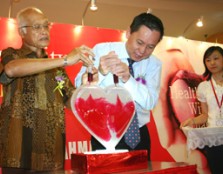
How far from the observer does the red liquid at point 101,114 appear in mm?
1114

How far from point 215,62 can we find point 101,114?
6.01 feet

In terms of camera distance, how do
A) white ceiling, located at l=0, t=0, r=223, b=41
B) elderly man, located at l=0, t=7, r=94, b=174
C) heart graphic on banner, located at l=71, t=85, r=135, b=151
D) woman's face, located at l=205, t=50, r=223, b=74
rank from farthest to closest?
white ceiling, located at l=0, t=0, r=223, b=41
woman's face, located at l=205, t=50, r=223, b=74
elderly man, located at l=0, t=7, r=94, b=174
heart graphic on banner, located at l=71, t=85, r=135, b=151

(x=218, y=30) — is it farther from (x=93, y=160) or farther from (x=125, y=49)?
(x=93, y=160)

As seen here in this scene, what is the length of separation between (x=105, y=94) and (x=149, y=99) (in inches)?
15.7

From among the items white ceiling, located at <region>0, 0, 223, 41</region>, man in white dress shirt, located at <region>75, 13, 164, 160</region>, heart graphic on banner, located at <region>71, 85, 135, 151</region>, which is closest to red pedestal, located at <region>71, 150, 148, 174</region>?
heart graphic on banner, located at <region>71, 85, 135, 151</region>

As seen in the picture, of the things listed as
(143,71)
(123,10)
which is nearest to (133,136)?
(143,71)

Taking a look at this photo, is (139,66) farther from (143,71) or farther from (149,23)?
(149,23)

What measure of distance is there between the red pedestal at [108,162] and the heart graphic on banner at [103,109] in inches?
3.8

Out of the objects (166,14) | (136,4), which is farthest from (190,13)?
(136,4)

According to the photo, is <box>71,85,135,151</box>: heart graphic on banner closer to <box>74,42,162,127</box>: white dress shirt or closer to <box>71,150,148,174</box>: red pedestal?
<box>71,150,148,174</box>: red pedestal

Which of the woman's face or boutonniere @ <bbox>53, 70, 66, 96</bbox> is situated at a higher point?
the woman's face

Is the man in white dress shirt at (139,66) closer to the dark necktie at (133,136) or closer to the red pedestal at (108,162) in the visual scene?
the dark necktie at (133,136)

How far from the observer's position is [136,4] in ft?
15.2

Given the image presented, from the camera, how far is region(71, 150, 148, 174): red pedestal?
3.33 feet
